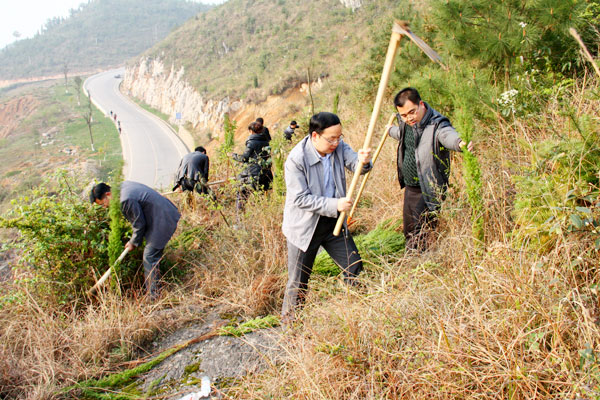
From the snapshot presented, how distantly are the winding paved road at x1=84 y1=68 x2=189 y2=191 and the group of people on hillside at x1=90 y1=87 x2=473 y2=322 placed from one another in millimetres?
17131

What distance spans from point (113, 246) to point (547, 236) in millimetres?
3349

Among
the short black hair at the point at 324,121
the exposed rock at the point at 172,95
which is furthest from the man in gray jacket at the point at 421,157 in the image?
the exposed rock at the point at 172,95

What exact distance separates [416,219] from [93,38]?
351ft

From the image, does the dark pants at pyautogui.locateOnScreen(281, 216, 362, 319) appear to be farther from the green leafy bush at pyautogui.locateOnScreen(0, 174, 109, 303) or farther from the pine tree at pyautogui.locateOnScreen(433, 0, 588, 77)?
the pine tree at pyautogui.locateOnScreen(433, 0, 588, 77)

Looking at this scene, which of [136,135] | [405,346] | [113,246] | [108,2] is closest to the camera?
[405,346]

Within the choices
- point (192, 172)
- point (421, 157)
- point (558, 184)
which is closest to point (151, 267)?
point (192, 172)

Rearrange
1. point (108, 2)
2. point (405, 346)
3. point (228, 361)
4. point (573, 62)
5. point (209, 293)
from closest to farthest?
point (405, 346) < point (228, 361) < point (209, 293) < point (573, 62) < point (108, 2)

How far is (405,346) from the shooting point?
201 cm

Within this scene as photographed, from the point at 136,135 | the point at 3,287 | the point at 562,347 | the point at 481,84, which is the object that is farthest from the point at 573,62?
the point at 136,135

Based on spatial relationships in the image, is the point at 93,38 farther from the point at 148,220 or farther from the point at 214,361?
the point at 214,361

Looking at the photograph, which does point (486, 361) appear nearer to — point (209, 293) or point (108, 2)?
point (209, 293)

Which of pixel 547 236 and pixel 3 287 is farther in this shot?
pixel 3 287

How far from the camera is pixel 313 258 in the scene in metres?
2.90

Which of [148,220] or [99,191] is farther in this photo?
[148,220]
